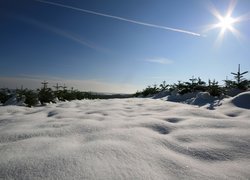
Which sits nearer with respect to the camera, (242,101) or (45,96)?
(242,101)

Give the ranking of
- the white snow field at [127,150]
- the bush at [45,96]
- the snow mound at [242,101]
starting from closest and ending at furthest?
the white snow field at [127,150], the snow mound at [242,101], the bush at [45,96]

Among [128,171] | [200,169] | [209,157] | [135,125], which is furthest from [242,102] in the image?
[128,171]

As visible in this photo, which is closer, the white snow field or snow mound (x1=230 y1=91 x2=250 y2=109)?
the white snow field

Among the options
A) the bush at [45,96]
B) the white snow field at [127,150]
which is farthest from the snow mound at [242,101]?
the bush at [45,96]

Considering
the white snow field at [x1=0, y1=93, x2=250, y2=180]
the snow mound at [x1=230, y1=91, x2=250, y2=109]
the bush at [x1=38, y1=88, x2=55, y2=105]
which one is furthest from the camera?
the bush at [x1=38, y1=88, x2=55, y2=105]

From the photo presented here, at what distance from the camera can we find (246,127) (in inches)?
62.4

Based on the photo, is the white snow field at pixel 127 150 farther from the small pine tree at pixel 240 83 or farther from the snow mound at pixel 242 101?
the small pine tree at pixel 240 83

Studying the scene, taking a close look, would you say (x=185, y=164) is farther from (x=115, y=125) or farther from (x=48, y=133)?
(x=48, y=133)

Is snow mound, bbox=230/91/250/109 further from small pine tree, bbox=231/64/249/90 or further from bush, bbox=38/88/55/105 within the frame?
bush, bbox=38/88/55/105

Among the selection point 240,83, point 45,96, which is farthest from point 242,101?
point 45,96

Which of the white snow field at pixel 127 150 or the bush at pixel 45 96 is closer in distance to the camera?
the white snow field at pixel 127 150

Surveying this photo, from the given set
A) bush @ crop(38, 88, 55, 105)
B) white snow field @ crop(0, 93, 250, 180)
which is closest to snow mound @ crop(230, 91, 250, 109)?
white snow field @ crop(0, 93, 250, 180)

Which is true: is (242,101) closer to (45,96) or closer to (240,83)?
(240,83)

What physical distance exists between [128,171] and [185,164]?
31cm
